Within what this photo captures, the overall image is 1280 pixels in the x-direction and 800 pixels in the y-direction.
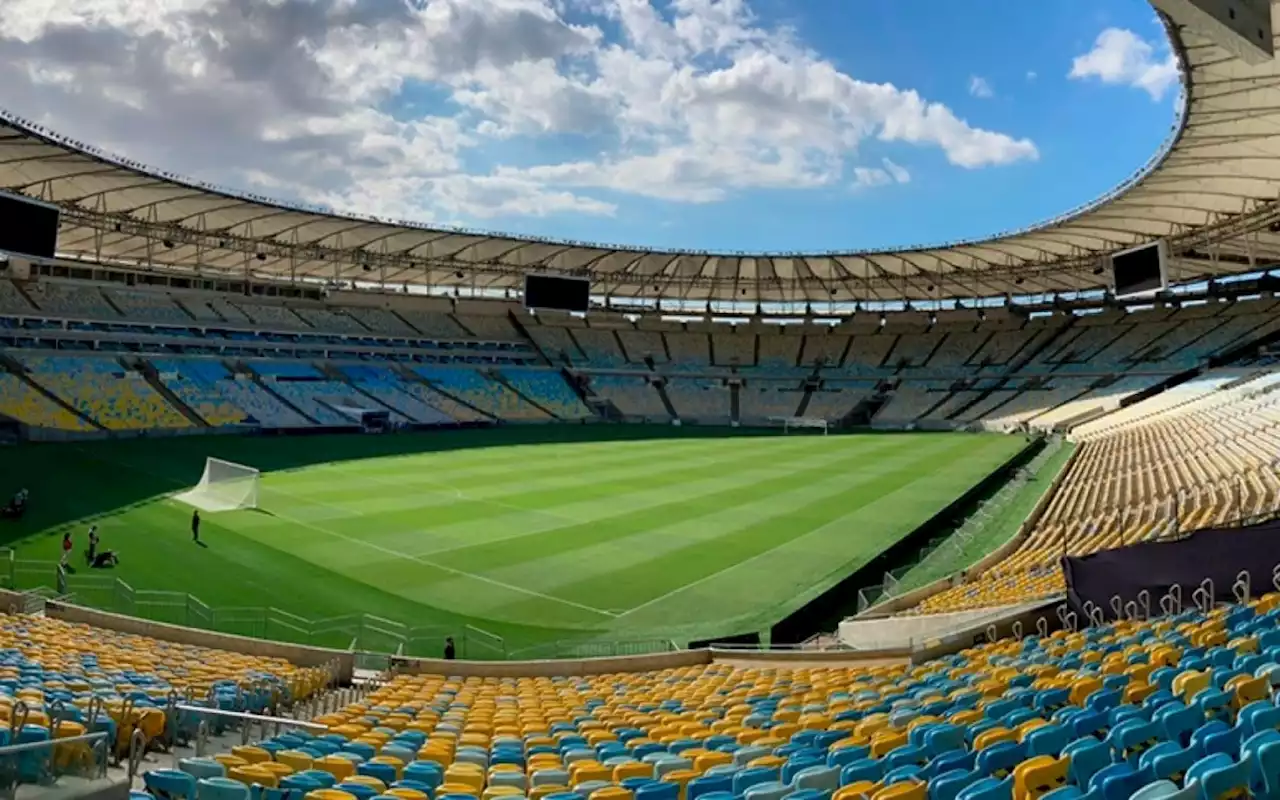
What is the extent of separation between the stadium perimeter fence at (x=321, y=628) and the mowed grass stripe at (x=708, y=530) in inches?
137

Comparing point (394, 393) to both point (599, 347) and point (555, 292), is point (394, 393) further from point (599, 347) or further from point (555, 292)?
point (599, 347)

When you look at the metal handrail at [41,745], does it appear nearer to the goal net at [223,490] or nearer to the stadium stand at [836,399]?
the goal net at [223,490]

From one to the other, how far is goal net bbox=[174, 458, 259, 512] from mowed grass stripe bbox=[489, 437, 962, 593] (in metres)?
11.3

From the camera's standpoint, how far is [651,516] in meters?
28.5

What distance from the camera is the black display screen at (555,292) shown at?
53844 mm

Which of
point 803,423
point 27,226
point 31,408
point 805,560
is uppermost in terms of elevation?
point 27,226

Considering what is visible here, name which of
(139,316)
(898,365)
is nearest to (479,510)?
(139,316)

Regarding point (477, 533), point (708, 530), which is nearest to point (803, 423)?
point (708, 530)

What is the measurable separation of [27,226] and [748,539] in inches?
1162

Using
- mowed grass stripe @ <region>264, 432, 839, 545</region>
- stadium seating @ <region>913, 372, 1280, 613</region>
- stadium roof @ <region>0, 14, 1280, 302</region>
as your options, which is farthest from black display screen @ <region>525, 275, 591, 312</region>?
stadium seating @ <region>913, 372, 1280, 613</region>

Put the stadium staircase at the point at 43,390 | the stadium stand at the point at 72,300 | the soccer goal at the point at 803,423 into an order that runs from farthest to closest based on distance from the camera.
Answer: the soccer goal at the point at 803,423 → the stadium stand at the point at 72,300 → the stadium staircase at the point at 43,390

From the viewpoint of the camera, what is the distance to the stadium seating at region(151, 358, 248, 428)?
150 ft

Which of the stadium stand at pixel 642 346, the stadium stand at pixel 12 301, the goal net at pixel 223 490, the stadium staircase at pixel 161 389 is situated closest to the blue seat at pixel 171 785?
the goal net at pixel 223 490

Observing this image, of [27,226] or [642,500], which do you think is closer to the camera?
[642,500]
